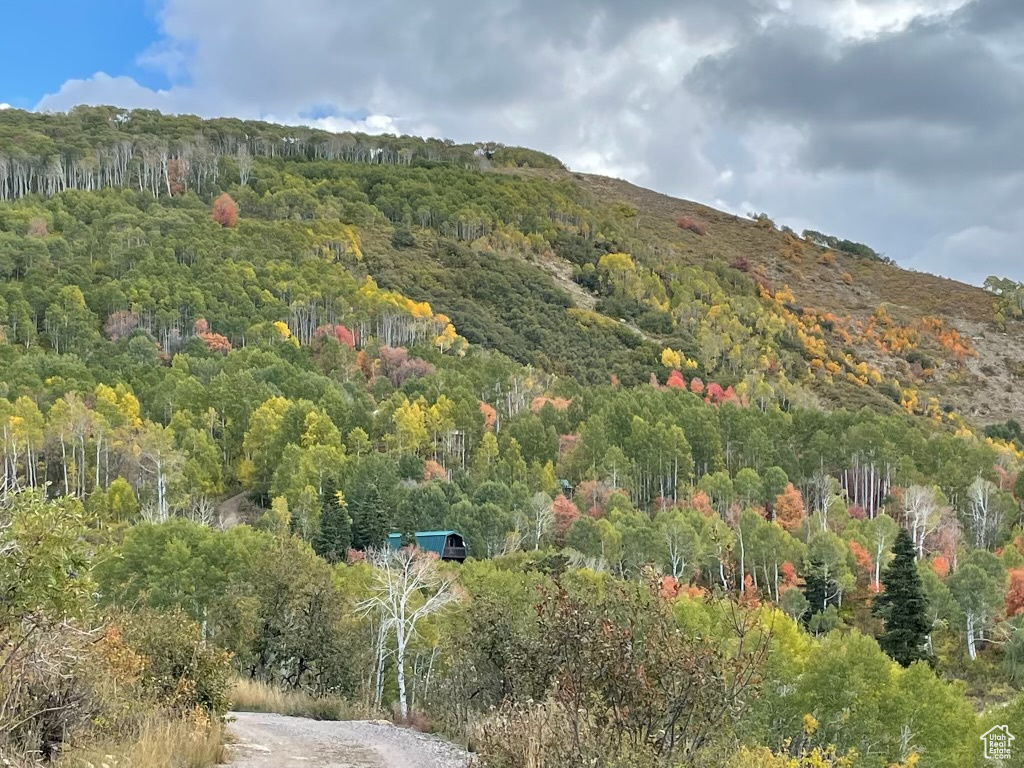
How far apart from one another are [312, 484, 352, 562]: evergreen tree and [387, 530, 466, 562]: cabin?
12.0 ft

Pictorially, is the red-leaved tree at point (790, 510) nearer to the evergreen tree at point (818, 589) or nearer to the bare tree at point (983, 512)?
the evergreen tree at point (818, 589)

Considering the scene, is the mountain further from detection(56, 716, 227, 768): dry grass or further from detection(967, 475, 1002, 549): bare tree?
detection(56, 716, 227, 768): dry grass

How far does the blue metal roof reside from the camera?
68500 millimetres

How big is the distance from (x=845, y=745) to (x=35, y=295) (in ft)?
330

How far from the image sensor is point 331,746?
44.7 feet

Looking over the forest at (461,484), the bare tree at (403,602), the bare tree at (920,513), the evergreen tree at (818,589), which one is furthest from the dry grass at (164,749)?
the bare tree at (920,513)

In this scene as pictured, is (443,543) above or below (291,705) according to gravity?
below

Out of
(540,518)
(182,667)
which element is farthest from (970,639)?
(182,667)

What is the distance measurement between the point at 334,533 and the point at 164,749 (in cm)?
5667

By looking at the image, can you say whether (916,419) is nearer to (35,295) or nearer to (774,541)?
(774,541)

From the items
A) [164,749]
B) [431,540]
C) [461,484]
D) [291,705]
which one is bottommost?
[431,540]

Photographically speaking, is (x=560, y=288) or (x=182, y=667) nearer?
(x=182, y=667)

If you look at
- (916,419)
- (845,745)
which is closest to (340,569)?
(845,745)

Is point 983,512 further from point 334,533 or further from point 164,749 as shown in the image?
point 164,749
